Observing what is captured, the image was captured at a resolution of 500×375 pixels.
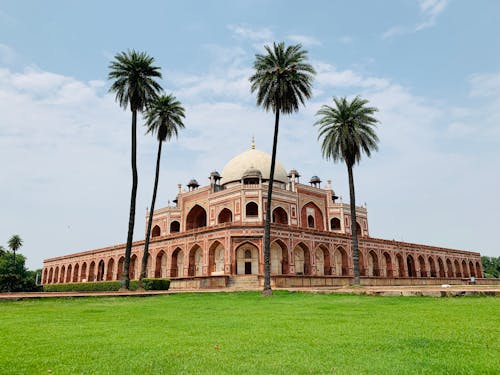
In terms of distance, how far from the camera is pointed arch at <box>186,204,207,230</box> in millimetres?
54750

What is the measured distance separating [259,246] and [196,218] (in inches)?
768

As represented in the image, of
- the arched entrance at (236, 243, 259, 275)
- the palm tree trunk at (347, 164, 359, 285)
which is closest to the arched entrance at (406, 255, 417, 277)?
the arched entrance at (236, 243, 259, 275)

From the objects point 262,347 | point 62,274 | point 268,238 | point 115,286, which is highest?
point 268,238

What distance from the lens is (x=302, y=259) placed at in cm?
4309

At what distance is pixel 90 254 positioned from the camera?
60.3 metres

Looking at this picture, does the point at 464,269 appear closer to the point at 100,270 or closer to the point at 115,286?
the point at 115,286

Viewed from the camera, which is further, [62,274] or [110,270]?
[62,274]

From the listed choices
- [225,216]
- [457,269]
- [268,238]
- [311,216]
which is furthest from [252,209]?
Answer: [457,269]

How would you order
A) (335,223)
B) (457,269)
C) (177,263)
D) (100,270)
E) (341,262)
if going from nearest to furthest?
1. (177,263)
2. (341,262)
3. (335,223)
4. (100,270)
5. (457,269)

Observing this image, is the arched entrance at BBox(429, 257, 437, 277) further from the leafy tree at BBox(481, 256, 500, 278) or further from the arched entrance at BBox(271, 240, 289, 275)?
the leafy tree at BBox(481, 256, 500, 278)

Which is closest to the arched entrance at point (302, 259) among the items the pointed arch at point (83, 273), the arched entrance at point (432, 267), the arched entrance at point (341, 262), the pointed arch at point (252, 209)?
the arched entrance at point (341, 262)

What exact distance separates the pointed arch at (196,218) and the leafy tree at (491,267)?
77.4 metres

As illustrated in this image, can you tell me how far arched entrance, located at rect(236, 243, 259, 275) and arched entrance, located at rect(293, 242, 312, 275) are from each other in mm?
4300

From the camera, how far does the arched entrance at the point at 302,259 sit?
4109cm
